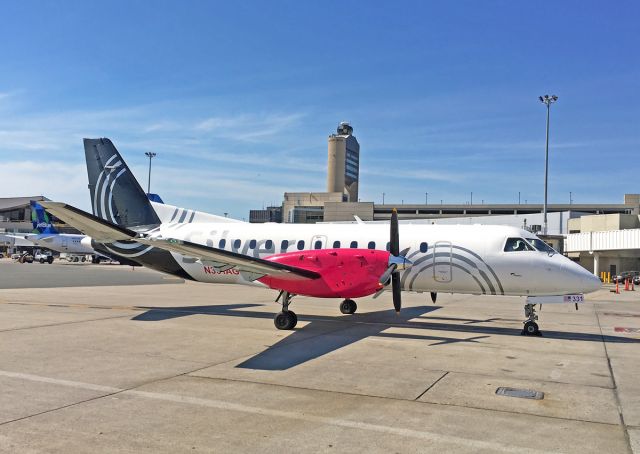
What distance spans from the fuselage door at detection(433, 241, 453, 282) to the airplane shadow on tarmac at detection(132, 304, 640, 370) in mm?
1611

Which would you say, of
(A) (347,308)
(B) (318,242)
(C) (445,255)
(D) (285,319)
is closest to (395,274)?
(C) (445,255)

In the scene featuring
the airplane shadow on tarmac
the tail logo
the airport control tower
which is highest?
the airport control tower

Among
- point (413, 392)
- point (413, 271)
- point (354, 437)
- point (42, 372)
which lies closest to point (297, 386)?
point (413, 392)

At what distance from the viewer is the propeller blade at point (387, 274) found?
13.9m

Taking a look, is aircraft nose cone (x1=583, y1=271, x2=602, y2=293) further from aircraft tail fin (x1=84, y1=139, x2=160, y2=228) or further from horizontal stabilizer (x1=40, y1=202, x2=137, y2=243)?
aircraft tail fin (x1=84, y1=139, x2=160, y2=228)

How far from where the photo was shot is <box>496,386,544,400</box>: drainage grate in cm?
830

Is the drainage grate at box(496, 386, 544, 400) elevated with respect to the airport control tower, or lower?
lower

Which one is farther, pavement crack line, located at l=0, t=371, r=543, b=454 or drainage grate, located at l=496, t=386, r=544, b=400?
drainage grate, located at l=496, t=386, r=544, b=400

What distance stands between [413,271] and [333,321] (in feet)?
10.3

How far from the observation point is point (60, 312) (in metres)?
18.0

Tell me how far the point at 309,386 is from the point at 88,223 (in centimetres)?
801

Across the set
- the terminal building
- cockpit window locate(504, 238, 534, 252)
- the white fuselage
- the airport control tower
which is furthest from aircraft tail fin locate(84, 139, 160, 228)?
the airport control tower

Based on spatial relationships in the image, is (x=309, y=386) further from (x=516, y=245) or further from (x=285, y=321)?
(x=516, y=245)

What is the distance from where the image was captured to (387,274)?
13.9 meters
